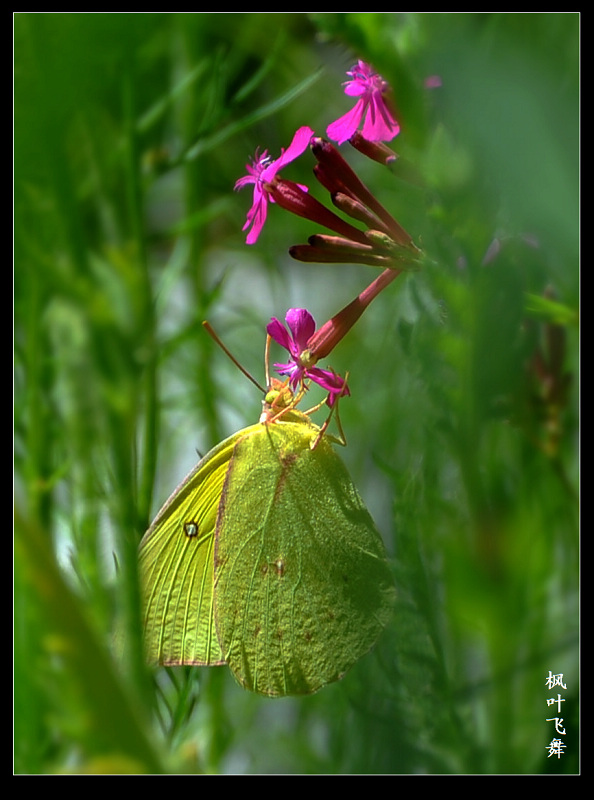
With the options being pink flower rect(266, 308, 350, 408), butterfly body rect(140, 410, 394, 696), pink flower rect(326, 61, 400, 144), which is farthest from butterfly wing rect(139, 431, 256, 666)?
pink flower rect(326, 61, 400, 144)

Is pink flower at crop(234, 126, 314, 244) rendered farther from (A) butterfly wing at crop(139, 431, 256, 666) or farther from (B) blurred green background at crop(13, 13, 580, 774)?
(A) butterfly wing at crop(139, 431, 256, 666)

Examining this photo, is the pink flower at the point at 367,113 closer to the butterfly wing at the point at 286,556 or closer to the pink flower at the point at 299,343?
the pink flower at the point at 299,343

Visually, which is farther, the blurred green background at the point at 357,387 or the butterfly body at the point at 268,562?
the butterfly body at the point at 268,562

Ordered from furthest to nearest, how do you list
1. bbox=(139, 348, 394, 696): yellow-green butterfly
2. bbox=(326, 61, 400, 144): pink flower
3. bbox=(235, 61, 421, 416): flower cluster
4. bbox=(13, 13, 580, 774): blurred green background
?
1. bbox=(139, 348, 394, 696): yellow-green butterfly
2. bbox=(326, 61, 400, 144): pink flower
3. bbox=(235, 61, 421, 416): flower cluster
4. bbox=(13, 13, 580, 774): blurred green background

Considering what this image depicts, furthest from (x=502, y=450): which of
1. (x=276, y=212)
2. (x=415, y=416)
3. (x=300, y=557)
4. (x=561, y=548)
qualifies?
(x=276, y=212)

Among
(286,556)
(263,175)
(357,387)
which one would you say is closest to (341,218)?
(263,175)

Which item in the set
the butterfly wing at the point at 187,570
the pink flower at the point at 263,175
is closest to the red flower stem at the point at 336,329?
the pink flower at the point at 263,175

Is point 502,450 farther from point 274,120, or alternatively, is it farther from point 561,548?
point 274,120
